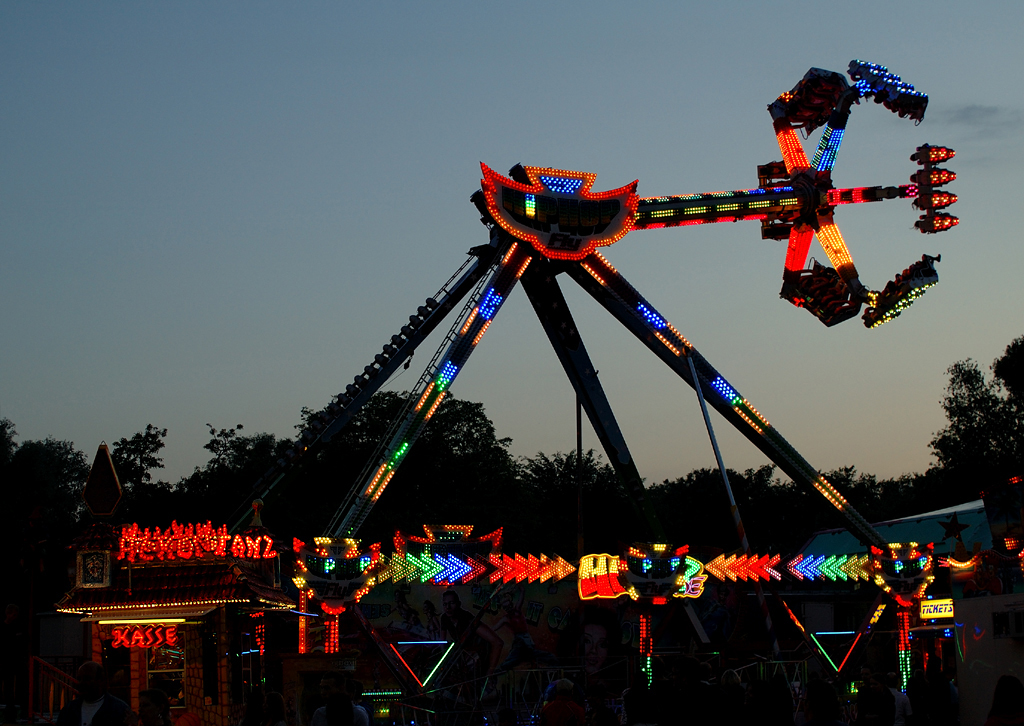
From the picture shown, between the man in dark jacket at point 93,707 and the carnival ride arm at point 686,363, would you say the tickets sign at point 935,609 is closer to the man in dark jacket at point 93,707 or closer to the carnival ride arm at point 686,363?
the carnival ride arm at point 686,363

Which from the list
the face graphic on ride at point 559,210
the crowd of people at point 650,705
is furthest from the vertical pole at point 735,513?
the crowd of people at point 650,705

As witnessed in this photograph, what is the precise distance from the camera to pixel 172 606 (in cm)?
1998

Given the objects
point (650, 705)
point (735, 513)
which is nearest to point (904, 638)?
point (735, 513)

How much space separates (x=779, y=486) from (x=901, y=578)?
34336 millimetres

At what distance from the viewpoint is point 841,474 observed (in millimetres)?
79625

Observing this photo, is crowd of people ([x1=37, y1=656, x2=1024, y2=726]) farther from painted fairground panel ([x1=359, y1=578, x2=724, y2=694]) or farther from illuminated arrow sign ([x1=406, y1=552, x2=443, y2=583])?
illuminated arrow sign ([x1=406, y1=552, x2=443, y2=583])

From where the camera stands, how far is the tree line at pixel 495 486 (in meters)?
56.1

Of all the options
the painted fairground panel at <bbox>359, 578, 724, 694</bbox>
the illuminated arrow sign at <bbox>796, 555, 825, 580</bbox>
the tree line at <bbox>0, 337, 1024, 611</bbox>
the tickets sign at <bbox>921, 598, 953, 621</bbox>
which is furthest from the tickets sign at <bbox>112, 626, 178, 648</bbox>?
the tree line at <bbox>0, 337, 1024, 611</bbox>

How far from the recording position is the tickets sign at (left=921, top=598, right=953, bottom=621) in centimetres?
3241

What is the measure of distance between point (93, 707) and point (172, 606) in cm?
1098

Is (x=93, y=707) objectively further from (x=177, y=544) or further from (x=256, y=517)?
(x=256, y=517)

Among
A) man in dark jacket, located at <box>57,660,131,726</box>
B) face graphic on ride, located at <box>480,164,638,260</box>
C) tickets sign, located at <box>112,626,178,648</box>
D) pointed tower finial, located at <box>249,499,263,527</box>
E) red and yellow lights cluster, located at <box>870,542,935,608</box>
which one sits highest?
face graphic on ride, located at <box>480,164,638,260</box>

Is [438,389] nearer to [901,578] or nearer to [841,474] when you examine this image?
[901,578]

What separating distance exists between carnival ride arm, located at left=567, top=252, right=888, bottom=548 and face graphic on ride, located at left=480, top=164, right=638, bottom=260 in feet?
2.69
